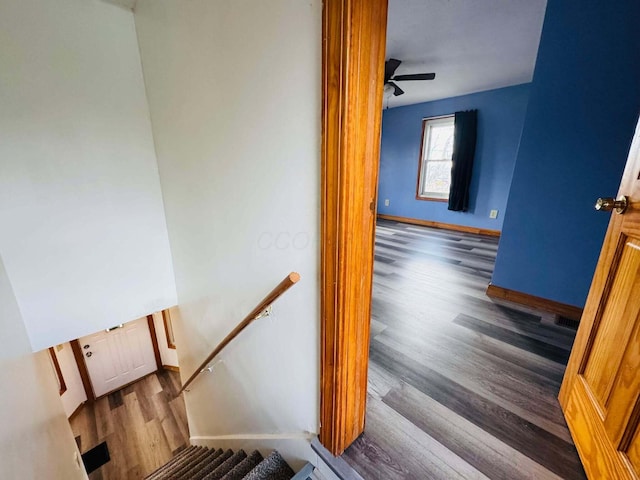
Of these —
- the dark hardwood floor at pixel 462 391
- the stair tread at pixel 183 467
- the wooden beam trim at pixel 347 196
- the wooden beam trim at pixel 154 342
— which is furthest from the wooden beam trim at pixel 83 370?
the wooden beam trim at pixel 347 196

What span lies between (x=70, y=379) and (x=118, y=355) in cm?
66

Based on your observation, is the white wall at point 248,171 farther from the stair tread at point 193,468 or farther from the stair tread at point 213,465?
the stair tread at point 193,468

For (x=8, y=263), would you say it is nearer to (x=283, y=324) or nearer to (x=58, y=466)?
(x=58, y=466)

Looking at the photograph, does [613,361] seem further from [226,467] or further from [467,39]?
[467,39]

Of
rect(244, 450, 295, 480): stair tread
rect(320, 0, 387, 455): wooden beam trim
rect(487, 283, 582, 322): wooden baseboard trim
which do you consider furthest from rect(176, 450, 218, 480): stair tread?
rect(487, 283, 582, 322): wooden baseboard trim

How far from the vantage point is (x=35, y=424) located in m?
1.46

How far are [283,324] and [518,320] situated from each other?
6.09ft

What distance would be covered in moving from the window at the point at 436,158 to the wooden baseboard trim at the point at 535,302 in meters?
2.99

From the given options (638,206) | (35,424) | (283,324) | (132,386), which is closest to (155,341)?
(132,386)

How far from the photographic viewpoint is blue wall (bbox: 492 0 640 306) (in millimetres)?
1532

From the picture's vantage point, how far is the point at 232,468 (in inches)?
61.0

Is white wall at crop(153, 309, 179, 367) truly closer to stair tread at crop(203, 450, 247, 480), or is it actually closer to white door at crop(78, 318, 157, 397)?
white door at crop(78, 318, 157, 397)

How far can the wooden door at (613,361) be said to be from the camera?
0.74 m

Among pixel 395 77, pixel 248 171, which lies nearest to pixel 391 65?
pixel 395 77
